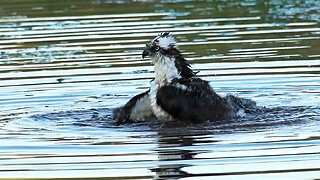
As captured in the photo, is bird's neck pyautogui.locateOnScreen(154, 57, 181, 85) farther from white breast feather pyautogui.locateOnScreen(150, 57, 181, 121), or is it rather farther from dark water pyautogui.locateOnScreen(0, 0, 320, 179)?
dark water pyautogui.locateOnScreen(0, 0, 320, 179)

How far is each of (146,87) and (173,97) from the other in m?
3.47

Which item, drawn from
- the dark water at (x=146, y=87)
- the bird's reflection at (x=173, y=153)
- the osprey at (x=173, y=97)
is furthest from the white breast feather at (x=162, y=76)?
the bird's reflection at (x=173, y=153)

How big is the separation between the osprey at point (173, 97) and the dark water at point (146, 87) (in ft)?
0.61

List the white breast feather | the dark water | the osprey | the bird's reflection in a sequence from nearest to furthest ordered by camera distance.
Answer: the bird's reflection, the dark water, the osprey, the white breast feather

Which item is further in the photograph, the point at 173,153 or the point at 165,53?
the point at 165,53

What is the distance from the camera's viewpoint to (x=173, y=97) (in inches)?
427

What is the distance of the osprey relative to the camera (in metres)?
10.9

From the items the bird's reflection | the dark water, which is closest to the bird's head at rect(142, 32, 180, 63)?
the dark water

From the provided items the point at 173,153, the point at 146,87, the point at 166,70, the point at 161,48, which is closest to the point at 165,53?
the point at 161,48

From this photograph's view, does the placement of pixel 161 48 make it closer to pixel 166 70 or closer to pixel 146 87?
pixel 166 70

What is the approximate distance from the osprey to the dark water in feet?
0.61

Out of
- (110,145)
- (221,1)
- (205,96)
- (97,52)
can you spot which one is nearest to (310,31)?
(97,52)

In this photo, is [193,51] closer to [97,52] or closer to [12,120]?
[97,52]

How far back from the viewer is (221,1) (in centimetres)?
2580
